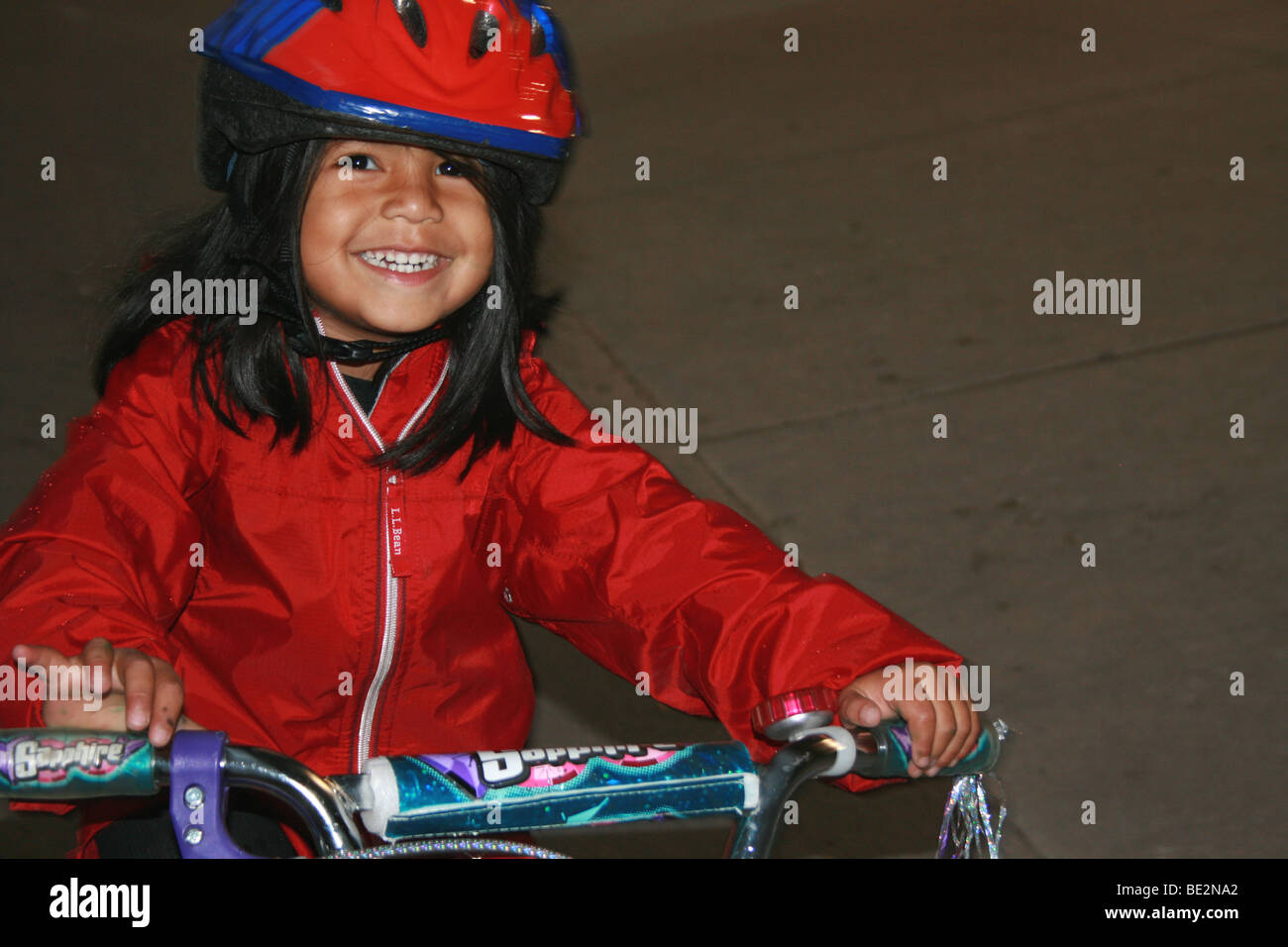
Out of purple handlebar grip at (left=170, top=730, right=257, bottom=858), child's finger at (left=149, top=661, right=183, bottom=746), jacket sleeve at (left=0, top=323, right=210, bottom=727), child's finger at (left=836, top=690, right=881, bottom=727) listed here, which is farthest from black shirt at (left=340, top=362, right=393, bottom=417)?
purple handlebar grip at (left=170, top=730, right=257, bottom=858)

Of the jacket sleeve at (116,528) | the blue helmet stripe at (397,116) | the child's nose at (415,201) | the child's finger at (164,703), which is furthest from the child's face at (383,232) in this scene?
the child's finger at (164,703)

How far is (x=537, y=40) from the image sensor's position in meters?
2.30

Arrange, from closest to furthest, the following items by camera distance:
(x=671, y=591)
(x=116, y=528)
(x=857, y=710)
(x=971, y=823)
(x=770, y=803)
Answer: (x=770, y=803), (x=971, y=823), (x=857, y=710), (x=116, y=528), (x=671, y=591)

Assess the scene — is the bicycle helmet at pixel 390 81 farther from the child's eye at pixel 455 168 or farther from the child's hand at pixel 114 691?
the child's hand at pixel 114 691

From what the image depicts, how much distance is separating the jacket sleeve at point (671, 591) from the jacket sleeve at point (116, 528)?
0.48 metres

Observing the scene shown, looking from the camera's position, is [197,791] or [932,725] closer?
[197,791]

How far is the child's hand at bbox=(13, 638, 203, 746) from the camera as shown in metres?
1.66

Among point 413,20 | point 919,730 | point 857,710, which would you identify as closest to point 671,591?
point 857,710

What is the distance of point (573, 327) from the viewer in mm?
5770

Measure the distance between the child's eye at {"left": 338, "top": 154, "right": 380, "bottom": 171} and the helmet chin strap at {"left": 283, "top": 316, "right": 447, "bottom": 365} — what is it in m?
0.24

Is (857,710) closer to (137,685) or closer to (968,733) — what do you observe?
(968,733)

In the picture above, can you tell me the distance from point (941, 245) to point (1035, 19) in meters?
3.10

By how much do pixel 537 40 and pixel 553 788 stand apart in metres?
1.17

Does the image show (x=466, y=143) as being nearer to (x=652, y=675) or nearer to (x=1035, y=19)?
(x=652, y=675)
